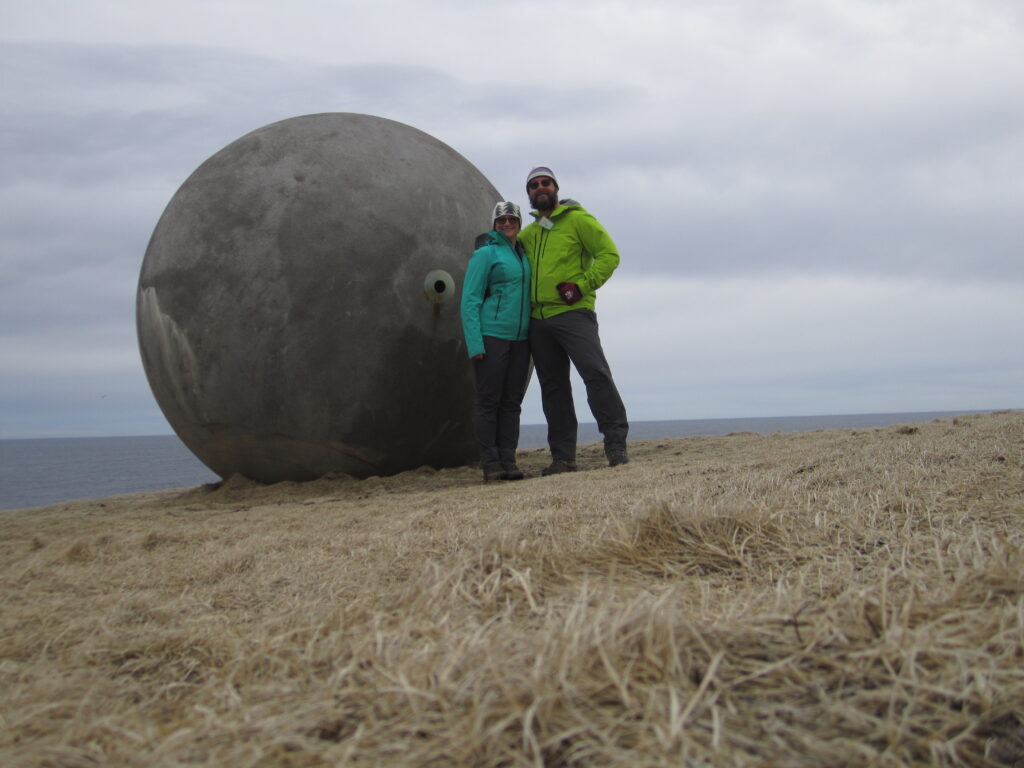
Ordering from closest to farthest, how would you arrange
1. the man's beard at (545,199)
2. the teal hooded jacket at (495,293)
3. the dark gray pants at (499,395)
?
the teal hooded jacket at (495,293), the dark gray pants at (499,395), the man's beard at (545,199)

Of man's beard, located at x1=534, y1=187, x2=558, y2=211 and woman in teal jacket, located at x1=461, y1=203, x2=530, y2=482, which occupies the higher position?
man's beard, located at x1=534, y1=187, x2=558, y2=211

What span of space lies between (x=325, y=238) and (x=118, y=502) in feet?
8.30

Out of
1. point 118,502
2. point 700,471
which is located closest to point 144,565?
point 700,471

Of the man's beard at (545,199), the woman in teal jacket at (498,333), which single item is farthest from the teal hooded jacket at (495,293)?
the man's beard at (545,199)

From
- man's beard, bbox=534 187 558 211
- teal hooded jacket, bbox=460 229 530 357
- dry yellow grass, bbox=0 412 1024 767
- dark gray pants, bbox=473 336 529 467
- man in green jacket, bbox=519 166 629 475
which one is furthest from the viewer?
man's beard, bbox=534 187 558 211

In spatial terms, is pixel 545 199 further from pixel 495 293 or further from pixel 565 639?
pixel 565 639


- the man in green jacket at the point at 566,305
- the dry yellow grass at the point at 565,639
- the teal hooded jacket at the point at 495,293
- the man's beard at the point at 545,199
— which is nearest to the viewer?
the dry yellow grass at the point at 565,639

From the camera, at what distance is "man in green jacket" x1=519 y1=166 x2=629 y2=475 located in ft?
17.0

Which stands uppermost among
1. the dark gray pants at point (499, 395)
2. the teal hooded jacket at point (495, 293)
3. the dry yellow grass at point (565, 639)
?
the teal hooded jacket at point (495, 293)

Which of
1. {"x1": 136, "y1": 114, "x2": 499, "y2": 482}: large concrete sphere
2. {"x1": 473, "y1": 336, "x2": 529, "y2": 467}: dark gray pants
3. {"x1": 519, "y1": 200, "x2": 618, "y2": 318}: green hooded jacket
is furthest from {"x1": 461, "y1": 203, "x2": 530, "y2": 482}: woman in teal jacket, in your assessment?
{"x1": 136, "y1": 114, "x2": 499, "y2": 482}: large concrete sphere

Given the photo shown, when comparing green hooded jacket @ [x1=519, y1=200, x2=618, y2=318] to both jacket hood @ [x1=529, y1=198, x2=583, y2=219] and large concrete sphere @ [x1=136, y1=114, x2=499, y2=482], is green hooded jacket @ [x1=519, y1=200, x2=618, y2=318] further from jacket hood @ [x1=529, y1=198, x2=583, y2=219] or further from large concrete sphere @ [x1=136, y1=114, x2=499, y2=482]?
large concrete sphere @ [x1=136, y1=114, x2=499, y2=482]

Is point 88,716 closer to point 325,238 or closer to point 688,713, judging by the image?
point 688,713

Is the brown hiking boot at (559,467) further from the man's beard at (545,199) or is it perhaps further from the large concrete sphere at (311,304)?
the man's beard at (545,199)

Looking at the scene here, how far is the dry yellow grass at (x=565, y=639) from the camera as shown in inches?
41.3
